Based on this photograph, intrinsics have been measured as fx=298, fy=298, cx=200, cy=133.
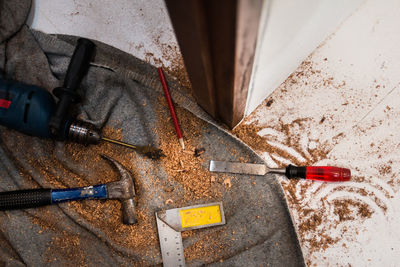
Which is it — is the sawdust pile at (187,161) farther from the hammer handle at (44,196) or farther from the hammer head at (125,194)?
the hammer handle at (44,196)

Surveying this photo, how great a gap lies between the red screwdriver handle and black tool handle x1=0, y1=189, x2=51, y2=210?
87 centimetres

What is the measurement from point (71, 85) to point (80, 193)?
39 centimetres

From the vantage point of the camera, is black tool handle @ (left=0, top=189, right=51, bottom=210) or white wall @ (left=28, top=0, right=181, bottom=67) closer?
black tool handle @ (left=0, top=189, right=51, bottom=210)

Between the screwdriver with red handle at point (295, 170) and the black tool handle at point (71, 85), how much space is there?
554 millimetres

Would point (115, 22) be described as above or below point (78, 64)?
above

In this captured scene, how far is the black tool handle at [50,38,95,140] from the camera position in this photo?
3.35ft

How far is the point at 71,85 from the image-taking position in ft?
3.52

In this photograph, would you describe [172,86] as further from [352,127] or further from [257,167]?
[352,127]

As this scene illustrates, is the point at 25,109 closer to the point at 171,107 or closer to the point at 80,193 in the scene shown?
the point at 80,193

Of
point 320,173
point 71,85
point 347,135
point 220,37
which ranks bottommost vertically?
point 320,173

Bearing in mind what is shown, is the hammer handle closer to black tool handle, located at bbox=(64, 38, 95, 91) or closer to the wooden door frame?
black tool handle, located at bbox=(64, 38, 95, 91)

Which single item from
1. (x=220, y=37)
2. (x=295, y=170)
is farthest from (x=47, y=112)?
(x=295, y=170)

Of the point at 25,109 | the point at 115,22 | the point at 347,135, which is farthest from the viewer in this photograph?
the point at 115,22

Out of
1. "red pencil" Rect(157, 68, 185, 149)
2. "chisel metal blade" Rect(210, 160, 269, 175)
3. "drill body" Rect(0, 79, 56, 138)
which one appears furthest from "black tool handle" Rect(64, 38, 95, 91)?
"chisel metal blade" Rect(210, 160, 269, 175)
